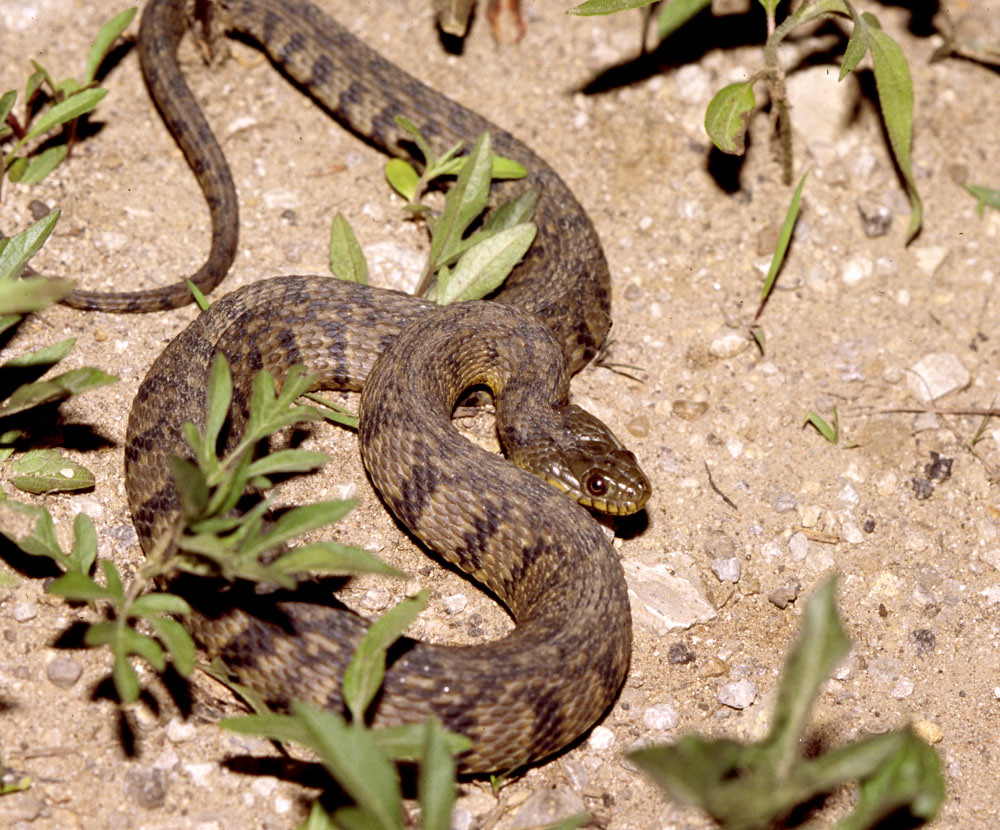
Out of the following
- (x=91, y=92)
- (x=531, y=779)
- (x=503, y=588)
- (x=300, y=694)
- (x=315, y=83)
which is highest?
(x=91, y=92)

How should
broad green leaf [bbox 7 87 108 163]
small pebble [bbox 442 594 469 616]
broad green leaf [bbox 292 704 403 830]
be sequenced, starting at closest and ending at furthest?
1. broad green leaf [bbox 292 704 403 830]
2. small pebble [bbox 442 594 469 616]
3. broad green leaf [bbox 7 87 108 163]

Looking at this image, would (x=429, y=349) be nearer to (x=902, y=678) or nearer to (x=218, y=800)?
(x=218, y=800)

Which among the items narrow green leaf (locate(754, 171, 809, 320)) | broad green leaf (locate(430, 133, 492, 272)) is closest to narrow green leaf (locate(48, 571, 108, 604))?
broad green leaf (locate(430, 133, 492, 272))

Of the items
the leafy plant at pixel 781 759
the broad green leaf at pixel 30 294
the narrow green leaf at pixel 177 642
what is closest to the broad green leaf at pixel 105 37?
the broad green leaf at pixel 30 294

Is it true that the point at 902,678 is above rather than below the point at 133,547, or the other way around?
below

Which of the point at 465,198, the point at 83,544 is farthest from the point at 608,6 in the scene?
the point at 83,544

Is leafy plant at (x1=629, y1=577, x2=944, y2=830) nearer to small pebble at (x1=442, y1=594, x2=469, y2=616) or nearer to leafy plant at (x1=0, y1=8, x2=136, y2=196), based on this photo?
small pebble at (x1=442, y1=594, x2=469, y2=616)

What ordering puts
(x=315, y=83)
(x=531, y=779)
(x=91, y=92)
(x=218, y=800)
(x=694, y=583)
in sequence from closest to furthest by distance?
(x=218, y=800) → (x=531, y=779) → (x=694, y=583) → (x=91, y=92) → (x=315, y=83)

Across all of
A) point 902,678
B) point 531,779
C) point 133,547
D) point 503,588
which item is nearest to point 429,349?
point 503,588
